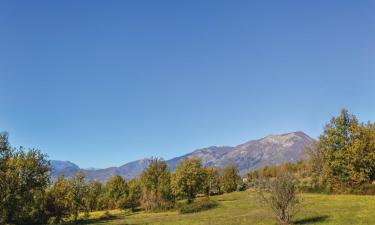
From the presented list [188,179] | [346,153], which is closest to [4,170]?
[188,179]

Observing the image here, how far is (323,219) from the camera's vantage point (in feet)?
167

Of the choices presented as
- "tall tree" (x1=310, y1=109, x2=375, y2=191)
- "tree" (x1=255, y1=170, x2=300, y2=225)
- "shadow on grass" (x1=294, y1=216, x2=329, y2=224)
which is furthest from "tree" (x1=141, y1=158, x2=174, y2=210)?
"tree" (x1=255, y1=170, x2=300, y2=225)

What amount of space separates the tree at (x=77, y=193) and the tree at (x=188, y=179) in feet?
83.2

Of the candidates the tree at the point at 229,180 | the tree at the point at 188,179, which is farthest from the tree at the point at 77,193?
the tree at the point at 229,180

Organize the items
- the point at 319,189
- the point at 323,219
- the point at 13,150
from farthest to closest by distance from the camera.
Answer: the point at 319,189 < the point at 13,150 < the point at 323,219

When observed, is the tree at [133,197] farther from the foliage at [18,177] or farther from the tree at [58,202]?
the foliage at [18,177]

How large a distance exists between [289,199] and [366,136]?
70.6 meters

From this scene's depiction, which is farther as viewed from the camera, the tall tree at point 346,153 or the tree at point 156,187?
the tree at point 156,187

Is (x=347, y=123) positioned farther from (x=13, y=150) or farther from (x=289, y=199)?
(x=13, y=150)

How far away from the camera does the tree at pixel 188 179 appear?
116 meters

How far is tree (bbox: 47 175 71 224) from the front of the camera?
304ft

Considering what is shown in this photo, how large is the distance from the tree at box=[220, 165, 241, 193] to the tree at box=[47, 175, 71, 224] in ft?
273

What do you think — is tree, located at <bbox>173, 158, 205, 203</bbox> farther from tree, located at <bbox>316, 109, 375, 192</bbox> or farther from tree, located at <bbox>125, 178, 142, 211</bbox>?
tree, located at <bbox>316, 109, 375, 192</bbox>

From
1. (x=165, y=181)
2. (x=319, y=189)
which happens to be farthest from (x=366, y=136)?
(x=165, y=181)
